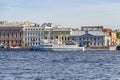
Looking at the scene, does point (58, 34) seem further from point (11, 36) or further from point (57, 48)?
point (57, 48)

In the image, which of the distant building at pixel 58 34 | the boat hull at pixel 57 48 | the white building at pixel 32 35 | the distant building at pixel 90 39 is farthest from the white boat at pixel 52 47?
the distant building at pixel 58 34

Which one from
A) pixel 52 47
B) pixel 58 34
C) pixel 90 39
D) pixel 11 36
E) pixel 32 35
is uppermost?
pixel 58 34

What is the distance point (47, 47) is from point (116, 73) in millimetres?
94989

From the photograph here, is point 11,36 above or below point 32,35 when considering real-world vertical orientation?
below

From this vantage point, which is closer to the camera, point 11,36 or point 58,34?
point 11,36

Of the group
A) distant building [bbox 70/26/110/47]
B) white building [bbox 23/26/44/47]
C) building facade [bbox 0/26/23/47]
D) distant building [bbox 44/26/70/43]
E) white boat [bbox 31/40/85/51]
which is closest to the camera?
white boat [bbox 31/40/85/51]

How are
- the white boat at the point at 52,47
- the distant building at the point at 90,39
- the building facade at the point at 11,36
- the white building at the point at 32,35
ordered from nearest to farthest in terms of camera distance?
1. the white boat at the point at 52,47
2. the distant building at the point at 90,39
3. the building facade at the point at 11,36
4. the white building at the point at 32,35

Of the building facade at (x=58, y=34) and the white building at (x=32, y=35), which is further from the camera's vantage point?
the building facade at (x=58, y=34)

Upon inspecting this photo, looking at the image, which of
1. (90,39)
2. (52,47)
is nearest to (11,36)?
(90,39)

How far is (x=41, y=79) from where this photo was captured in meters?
36.4

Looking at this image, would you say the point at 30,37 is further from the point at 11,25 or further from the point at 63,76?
the point at 63,76

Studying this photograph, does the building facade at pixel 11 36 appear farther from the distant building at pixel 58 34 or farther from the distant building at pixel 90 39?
the distant building at pixel 90 39

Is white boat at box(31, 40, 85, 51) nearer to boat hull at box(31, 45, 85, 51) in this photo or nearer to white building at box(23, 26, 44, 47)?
boat hull at box(31, 45, 85, 51)

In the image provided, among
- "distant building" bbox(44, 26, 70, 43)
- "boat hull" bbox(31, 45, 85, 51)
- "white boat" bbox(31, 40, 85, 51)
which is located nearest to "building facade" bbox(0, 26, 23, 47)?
"distant building" bbox(44, 26, 70, 43)
